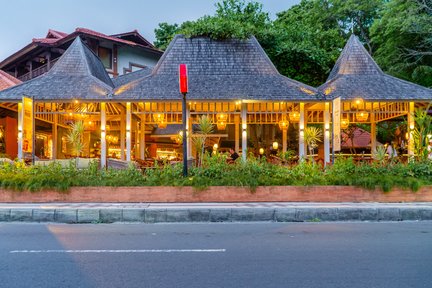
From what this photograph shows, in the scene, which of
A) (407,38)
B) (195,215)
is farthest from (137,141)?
(407,38)

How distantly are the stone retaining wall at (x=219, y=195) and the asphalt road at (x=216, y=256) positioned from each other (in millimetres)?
2795

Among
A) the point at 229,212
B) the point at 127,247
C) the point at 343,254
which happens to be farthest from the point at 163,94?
the point at 343,254

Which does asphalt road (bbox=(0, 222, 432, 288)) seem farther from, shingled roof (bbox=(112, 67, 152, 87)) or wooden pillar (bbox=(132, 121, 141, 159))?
shingled roof (bbox=(112, 67, 152, 87))

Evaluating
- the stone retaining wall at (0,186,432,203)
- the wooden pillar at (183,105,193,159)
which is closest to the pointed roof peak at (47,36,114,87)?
the wooden pillar at (183,105,193,159)

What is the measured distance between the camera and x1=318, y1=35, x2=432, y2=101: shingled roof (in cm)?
1756

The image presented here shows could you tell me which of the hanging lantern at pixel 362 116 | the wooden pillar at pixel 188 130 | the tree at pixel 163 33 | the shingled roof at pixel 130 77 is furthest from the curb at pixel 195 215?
the tree at pixel 163 33

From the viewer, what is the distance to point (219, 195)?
11.9 metres

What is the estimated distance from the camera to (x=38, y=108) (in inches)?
744

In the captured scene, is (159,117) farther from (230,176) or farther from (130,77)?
(230,176)

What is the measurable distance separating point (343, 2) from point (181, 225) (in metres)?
28.4

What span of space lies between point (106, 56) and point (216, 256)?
87.6 ft

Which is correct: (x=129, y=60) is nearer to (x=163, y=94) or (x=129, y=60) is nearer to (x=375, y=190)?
(x=163, y=94)

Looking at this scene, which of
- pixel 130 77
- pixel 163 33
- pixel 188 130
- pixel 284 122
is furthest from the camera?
pixel 163 33

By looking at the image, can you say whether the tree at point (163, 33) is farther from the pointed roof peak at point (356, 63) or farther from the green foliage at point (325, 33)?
the pointed roof peak at point (356, 63)
